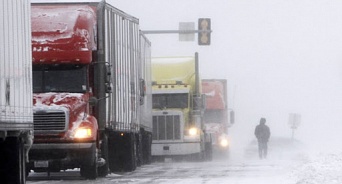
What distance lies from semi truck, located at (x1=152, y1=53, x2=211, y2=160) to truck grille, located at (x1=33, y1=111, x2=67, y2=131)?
17830 mm

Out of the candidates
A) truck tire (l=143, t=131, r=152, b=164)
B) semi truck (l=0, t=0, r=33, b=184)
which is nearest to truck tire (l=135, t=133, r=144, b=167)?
truck tire (l=143, t=131, r=152, b=164)

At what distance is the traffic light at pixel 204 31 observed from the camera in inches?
1858

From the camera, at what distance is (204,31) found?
155 ft

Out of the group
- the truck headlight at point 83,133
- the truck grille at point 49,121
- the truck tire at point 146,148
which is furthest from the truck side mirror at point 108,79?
the truck tire at point 146,148

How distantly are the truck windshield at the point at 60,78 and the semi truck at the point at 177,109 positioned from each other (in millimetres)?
16929

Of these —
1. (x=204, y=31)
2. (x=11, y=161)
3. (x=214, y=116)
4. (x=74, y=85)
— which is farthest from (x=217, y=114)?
(x=11, y=161)

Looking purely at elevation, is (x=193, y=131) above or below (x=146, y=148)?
above

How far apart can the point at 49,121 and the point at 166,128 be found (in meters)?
18.4

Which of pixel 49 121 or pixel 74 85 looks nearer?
pixel 49 121

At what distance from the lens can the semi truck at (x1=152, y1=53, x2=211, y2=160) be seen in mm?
45094

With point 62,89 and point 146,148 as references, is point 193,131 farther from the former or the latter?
point 62,89

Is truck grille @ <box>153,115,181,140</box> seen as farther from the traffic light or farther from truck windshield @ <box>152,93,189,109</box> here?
the traffic light

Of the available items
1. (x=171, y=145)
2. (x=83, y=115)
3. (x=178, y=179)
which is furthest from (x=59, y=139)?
(x=171, y=145)

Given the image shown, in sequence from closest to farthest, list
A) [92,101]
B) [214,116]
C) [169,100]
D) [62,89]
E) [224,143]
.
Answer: [62,89]
[92,101]
[169,100]
[224,143]
[214,116]
